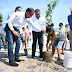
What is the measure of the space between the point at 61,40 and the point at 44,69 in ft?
4.44

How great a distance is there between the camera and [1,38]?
7414 mm

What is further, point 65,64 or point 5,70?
point 65,64

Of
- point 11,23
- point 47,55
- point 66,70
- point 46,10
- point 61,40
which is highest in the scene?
Result: point 46,10

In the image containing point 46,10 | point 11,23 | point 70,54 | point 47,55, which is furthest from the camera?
point 46,10

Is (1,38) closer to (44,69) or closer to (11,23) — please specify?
(11,23)

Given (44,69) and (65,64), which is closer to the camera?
(44,69)

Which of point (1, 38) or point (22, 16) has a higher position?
point (22, 16)

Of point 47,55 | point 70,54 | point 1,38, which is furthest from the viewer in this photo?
point 1,38

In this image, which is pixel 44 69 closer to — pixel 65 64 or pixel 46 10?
pixel 65 64

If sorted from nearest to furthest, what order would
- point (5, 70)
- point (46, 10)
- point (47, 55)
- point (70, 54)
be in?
point (5, 70), point (70, 54), point (47, 55), point (46, 10)

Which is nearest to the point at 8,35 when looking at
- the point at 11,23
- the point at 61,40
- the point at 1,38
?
the point at 11,23

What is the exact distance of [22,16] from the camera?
389 centimetres

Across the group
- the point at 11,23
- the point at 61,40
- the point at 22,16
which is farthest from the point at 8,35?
the point at 61,40

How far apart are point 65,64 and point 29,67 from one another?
1185 millimetres
